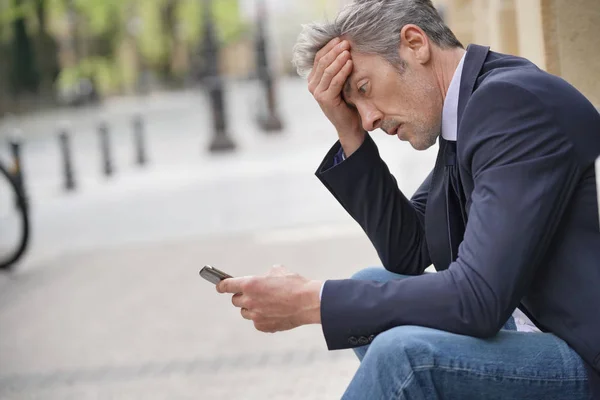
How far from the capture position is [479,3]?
7.44 meters

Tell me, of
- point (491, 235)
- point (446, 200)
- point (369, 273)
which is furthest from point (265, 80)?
point (491, 235)

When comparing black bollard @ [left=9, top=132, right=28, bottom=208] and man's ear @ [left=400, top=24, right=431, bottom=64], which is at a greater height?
man's ear @ [left=400, top=24, right=431, bottom=64]

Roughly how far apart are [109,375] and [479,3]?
13.4 feet

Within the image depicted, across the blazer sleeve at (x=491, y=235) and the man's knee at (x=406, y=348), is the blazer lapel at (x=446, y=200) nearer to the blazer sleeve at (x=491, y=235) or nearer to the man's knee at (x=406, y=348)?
the blazer sleeve at (x=491, y=235)

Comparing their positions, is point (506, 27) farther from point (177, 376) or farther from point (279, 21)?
point (279, 21)

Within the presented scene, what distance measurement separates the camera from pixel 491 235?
6.98 feet

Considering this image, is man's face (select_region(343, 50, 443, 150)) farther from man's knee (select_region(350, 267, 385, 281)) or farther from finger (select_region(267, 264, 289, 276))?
finger (select_region(267, 264, 289, 276))

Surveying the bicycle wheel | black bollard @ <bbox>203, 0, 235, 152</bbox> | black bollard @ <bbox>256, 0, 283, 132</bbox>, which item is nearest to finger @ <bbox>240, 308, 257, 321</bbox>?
the bicycle wheel

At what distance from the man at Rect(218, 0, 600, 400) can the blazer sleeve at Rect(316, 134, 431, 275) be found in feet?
1.21

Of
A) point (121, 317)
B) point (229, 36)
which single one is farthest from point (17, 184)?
point (229, 36)

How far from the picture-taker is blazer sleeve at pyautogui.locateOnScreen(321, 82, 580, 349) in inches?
83.7

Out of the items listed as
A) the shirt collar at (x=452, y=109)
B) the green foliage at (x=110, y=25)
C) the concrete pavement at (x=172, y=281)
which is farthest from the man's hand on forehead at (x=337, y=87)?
the green foliage at (x=110, y=25)

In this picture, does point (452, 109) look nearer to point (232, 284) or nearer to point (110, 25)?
point (232, 284)

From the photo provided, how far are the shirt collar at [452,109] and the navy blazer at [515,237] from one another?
0.46 feet
